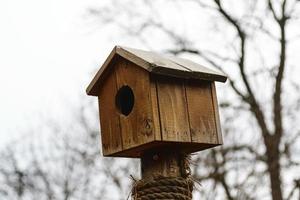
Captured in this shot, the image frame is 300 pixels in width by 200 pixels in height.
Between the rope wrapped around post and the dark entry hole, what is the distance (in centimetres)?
32

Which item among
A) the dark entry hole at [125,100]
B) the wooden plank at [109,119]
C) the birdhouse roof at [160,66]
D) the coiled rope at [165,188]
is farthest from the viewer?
the dark entry hole at [125,100]

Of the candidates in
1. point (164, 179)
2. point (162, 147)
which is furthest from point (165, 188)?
point (162, 147)

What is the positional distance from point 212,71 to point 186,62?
12 centimetres

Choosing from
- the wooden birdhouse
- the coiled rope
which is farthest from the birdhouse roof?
the coiled rope

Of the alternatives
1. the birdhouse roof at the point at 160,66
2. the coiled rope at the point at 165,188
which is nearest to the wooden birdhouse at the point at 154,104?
the birdhouse roof at the point at 160,66

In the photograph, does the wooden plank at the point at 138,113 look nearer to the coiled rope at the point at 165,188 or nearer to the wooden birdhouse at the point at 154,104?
the wooden birdhouse at the point at 154,104

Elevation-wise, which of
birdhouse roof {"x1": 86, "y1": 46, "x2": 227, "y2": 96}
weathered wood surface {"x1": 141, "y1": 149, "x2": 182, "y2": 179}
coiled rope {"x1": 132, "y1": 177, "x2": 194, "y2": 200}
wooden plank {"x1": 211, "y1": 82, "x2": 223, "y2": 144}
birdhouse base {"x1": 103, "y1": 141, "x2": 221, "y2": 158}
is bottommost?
coiled rope {"x1": 132, "y1": 177, "x2": 194, "y2": 200}

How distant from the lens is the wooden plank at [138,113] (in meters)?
2.38

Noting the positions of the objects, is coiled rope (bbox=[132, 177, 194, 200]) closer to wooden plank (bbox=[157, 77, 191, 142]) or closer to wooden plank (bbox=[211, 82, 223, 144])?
wooden plank (bbox=[157, 77, 191, 142])

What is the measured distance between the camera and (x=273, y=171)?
30.0 feet

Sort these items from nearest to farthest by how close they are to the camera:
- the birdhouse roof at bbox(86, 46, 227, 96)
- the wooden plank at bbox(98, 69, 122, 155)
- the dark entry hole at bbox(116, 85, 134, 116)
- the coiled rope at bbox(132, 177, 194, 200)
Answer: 1. the coiled rope at bbox(132, 177, 194, 200)
2. the birdhouse roof at bbox(86, 46, 227, 96)
3. the wooden plank at bbox(98, 69, 122, 155)
4. the dark entry hole at bbox(116, 85, 134, 116)

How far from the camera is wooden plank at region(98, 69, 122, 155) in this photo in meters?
2.58

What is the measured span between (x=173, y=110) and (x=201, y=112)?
0.57 feet

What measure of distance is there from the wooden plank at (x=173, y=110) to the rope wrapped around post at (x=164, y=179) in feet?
0.28
